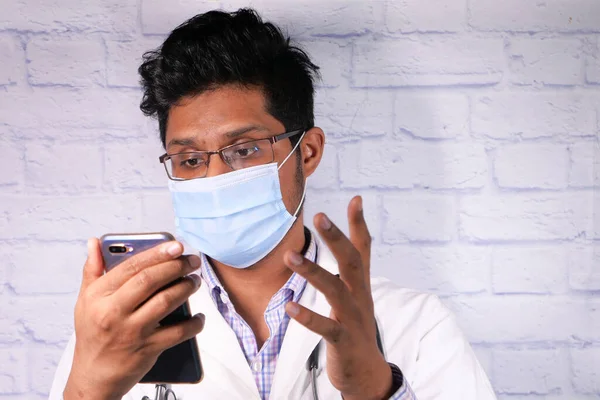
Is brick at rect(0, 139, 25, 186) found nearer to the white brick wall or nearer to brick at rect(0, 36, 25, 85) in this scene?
the white brick wall

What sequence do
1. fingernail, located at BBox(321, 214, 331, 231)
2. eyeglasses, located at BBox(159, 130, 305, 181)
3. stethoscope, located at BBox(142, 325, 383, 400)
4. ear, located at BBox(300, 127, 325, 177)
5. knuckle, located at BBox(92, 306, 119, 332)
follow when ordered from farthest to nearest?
ear, located at BBox(300, 127, 325, 177) < eyeglasses, located at BBox(159, 130, 305, 181) < stethoscope, located at BBox(142, 325, 383, 400) < knuckle, located at BBox(92, 306, 119, 332) < fingernail, located at BBox(321, 214, 331, 231)

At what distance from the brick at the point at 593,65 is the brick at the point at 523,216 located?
27 cm

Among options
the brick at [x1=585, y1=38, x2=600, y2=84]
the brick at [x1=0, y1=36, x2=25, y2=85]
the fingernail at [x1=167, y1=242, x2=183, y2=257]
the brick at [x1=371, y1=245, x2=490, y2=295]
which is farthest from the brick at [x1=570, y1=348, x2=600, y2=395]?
the brick at [x1=0, y1=36, x2=25, y2=85]

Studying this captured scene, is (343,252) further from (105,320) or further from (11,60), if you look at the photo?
(11,60)

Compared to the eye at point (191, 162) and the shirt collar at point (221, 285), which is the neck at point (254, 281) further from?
the eye at point (191, 162)

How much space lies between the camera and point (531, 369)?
154 centimetres

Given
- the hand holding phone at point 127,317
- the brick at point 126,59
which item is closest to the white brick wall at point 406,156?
the brick at point 126,59

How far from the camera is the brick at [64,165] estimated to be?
5.03ft

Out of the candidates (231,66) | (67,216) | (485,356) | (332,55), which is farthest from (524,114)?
(67,216)

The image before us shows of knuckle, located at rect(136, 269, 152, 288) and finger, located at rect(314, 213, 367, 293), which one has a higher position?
finger, located at rect(314, 213, 367, 293)

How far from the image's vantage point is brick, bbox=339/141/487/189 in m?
1.51

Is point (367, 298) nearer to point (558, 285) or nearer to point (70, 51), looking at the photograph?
point (558, 285)

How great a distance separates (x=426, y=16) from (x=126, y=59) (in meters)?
0.71

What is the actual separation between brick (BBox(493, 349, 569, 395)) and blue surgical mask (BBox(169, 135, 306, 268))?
0.65m
